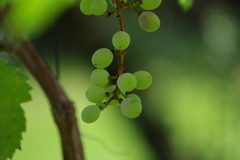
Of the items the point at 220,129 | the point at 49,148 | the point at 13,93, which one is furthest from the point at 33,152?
the point at 13,93

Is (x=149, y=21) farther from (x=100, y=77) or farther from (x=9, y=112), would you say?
(x=9, y=112)

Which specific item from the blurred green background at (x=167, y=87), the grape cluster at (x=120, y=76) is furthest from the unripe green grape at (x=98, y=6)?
the blurred green background at (x=167, y=87)

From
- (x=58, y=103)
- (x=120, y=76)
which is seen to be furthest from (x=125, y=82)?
(x=58, y=103)

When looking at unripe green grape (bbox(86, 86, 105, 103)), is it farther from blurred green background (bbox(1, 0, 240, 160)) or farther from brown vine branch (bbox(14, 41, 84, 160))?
blurred green background (bbox(1, 0, 240, 160))

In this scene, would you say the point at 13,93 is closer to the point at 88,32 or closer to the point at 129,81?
the point at 129,81

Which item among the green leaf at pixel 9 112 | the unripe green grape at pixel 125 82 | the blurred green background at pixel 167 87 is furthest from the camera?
the blurred green background at pixel 167 87

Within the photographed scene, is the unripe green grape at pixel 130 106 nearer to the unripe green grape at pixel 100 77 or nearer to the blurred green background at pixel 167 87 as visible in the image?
the unripe green grape at pixel 100 77

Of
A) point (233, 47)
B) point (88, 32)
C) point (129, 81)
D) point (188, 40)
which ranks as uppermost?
point (88, 32)
